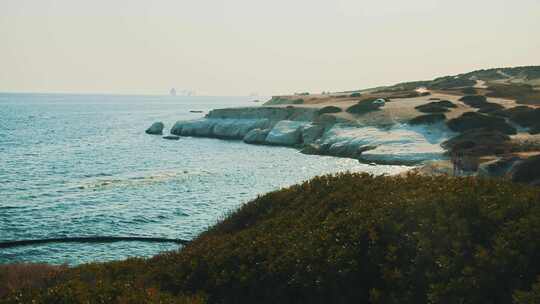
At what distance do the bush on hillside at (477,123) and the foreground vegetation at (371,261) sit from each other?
48.7 m

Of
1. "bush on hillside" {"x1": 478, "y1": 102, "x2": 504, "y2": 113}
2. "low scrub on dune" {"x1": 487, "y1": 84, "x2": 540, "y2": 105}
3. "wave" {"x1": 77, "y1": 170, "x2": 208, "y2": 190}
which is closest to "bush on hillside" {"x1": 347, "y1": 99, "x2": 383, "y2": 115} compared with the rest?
"bush on hillside" {"x1": 478, "y1": 102, "x2": 504, "y2": 113}

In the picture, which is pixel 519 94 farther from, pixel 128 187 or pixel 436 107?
pixel 128 187

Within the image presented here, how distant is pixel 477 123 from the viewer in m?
61.6

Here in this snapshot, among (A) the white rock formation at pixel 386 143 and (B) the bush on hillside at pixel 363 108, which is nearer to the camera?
(A) the white rock formation at pixel 386 143

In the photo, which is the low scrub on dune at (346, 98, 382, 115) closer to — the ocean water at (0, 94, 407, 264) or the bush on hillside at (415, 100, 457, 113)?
the bush on hillside at (415, 100, 457, 113)

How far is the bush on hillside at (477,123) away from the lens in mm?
58969

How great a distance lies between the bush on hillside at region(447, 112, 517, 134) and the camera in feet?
193

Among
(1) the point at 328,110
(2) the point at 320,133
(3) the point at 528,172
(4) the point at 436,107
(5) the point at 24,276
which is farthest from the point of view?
(1) the point at 328,110

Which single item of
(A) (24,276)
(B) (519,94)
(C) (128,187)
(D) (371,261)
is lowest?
(C) (128,187)

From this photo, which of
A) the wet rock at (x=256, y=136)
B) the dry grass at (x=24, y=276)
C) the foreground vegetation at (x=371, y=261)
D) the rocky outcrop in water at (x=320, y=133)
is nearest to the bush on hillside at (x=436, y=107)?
the rocky outcrop in water at (x=320, y=133)

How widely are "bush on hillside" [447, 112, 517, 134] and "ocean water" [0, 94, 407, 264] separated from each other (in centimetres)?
1458

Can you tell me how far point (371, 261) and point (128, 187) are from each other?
3767 cm

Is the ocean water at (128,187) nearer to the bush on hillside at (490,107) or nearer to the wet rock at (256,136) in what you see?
the wet rock at (256,136)

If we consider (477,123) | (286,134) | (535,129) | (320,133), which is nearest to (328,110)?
(320,133)
